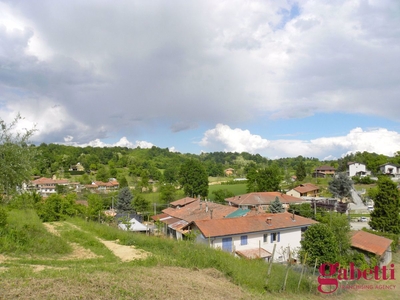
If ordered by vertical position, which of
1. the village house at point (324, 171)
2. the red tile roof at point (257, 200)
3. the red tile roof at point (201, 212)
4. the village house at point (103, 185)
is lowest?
the red tile roof at point (257, 200)

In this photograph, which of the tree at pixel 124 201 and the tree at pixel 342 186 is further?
the tree at pixel 342 186

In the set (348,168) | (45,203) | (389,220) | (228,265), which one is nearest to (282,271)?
(228,265)

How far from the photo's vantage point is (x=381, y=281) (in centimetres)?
1504

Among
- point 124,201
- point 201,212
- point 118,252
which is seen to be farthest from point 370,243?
point 124,201

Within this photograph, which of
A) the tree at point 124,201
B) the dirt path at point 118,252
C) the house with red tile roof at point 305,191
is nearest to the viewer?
the dirt path at point 118,252

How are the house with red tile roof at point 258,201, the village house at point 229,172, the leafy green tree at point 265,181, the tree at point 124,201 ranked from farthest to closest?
1. the village house at point 229,172
2. the leafy green tree at point 265,181
3. the house with red tile roof at point 258,201
4. the tree at point 124,201

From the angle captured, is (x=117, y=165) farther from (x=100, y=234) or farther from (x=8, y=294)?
(x=8, y=294)

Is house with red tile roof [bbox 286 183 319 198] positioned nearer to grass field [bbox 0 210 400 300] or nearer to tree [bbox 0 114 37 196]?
grass field [bbox 0 210 400 300]

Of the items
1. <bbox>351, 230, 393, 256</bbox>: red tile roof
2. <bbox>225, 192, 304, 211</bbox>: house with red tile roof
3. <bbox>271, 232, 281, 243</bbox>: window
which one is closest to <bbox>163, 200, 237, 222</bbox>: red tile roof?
<bbox>271, 232, 281, 243</bbox>: window

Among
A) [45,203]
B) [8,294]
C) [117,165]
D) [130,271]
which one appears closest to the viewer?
[8,294]

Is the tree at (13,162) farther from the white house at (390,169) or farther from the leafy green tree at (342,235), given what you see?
the white house at (390,169)

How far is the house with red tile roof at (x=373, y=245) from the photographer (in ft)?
57.9

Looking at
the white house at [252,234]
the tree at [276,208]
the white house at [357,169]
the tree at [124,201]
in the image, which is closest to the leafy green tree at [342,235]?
the white house at [252,234]

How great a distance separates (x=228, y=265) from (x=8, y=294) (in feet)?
18.7
